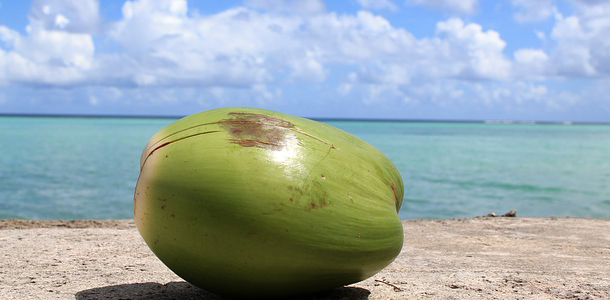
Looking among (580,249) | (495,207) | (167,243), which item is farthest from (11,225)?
(495,207)

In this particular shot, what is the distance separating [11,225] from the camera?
22.1 feet

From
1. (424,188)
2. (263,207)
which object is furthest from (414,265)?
(424,188)

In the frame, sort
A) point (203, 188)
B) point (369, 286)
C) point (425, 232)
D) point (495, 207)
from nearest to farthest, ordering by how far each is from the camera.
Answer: point (203, 188) → point (369, 286) → point (425, 232) → point (495, 207)

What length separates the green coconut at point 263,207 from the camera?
2.81 m

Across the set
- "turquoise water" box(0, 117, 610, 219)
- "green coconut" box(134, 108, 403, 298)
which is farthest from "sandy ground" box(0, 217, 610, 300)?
"turquoise water" box(0, 117, 610, 219)

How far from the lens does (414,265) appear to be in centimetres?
469

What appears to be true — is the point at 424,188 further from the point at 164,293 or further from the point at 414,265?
the point at 164,293

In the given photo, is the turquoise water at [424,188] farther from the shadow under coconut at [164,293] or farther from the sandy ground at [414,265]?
the shadow under coconut at [164,293]

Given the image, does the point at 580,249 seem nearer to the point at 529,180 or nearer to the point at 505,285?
the point at 505,285

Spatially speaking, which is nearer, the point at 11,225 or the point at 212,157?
the point at 212,157

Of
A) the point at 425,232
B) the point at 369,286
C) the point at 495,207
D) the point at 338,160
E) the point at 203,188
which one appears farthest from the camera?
the point at 495,207

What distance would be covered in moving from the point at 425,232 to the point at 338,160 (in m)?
3.74

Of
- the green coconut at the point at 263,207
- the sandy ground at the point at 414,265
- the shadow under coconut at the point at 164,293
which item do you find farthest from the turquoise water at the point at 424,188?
the green coconut at the point at 263,207

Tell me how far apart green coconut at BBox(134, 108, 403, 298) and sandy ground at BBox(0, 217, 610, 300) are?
0.52m
